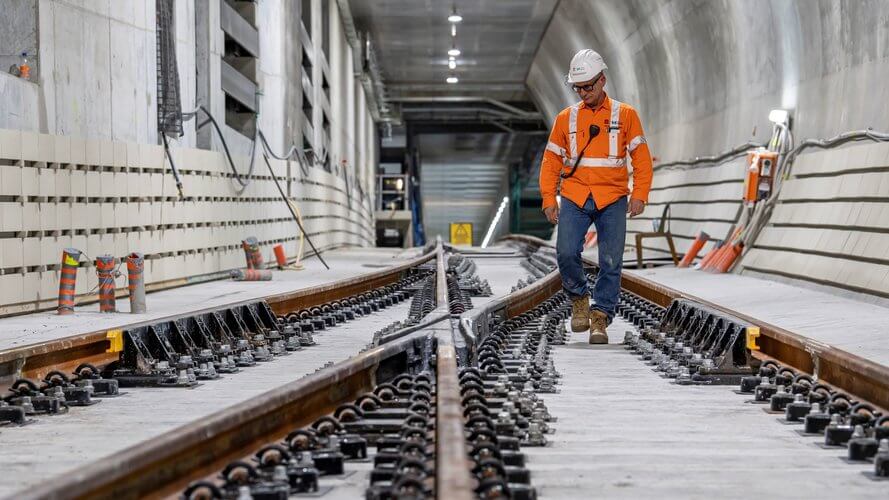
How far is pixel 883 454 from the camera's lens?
359cm

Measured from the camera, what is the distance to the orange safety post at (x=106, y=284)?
32.7ft

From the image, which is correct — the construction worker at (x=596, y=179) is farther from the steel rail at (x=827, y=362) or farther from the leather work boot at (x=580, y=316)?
the steel rail at (x=827, y=362)

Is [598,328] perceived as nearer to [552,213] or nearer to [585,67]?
[552,213]

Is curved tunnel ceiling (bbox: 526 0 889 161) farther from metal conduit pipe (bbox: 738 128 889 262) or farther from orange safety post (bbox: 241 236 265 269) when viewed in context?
orange safety post (bbox: 241 236 265 269)

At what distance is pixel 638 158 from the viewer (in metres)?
7.67

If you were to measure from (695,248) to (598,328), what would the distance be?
11118mm

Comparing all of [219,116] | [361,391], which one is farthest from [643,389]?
[219,116]

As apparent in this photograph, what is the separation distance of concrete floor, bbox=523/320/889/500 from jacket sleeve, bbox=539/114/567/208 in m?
2.14

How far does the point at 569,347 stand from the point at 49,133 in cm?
525

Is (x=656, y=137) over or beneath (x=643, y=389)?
over

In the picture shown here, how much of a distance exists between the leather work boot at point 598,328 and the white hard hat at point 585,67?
1509mm

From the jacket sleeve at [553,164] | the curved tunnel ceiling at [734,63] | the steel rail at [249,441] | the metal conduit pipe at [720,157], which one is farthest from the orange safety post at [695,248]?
the steel rail at [249,441]

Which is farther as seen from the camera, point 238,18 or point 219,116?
point 238,18

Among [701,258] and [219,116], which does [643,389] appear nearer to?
[219,116]
